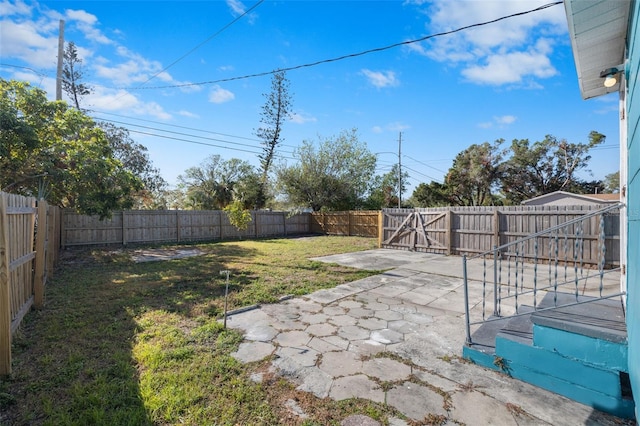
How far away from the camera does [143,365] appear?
96.7 inches

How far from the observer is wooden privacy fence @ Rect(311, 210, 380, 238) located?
14.9 m

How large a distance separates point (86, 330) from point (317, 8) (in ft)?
22.3

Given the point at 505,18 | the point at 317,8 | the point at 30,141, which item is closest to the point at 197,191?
the point at 30,141

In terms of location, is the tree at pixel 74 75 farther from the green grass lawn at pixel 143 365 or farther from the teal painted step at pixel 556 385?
the teal painted step at pixel 556 385

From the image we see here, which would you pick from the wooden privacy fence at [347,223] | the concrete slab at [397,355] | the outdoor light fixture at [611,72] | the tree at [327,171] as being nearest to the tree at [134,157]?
the tree at [327,171]

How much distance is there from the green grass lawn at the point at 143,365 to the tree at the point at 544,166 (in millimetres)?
23791

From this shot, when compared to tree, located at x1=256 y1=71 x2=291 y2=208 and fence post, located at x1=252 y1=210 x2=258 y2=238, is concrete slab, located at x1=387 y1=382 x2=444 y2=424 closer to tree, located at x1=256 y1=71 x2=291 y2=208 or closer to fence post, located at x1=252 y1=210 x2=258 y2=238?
fence post, located at x1=252 y1=210 x2=258 y2=238

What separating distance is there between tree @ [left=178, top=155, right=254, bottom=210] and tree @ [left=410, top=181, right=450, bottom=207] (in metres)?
16.6

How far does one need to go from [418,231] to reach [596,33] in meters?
8.08

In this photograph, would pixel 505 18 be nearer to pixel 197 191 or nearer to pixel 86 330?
pixel 86 330

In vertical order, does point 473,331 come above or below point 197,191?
below

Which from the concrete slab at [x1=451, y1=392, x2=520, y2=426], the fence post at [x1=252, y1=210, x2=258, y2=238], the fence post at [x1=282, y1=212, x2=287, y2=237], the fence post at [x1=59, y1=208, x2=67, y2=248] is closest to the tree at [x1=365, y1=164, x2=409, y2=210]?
the fence post at [x1=282, y1=212, x2=287, y2=237]

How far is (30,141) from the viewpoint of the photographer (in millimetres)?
6211

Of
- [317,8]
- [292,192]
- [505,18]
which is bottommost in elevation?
[292,192]
